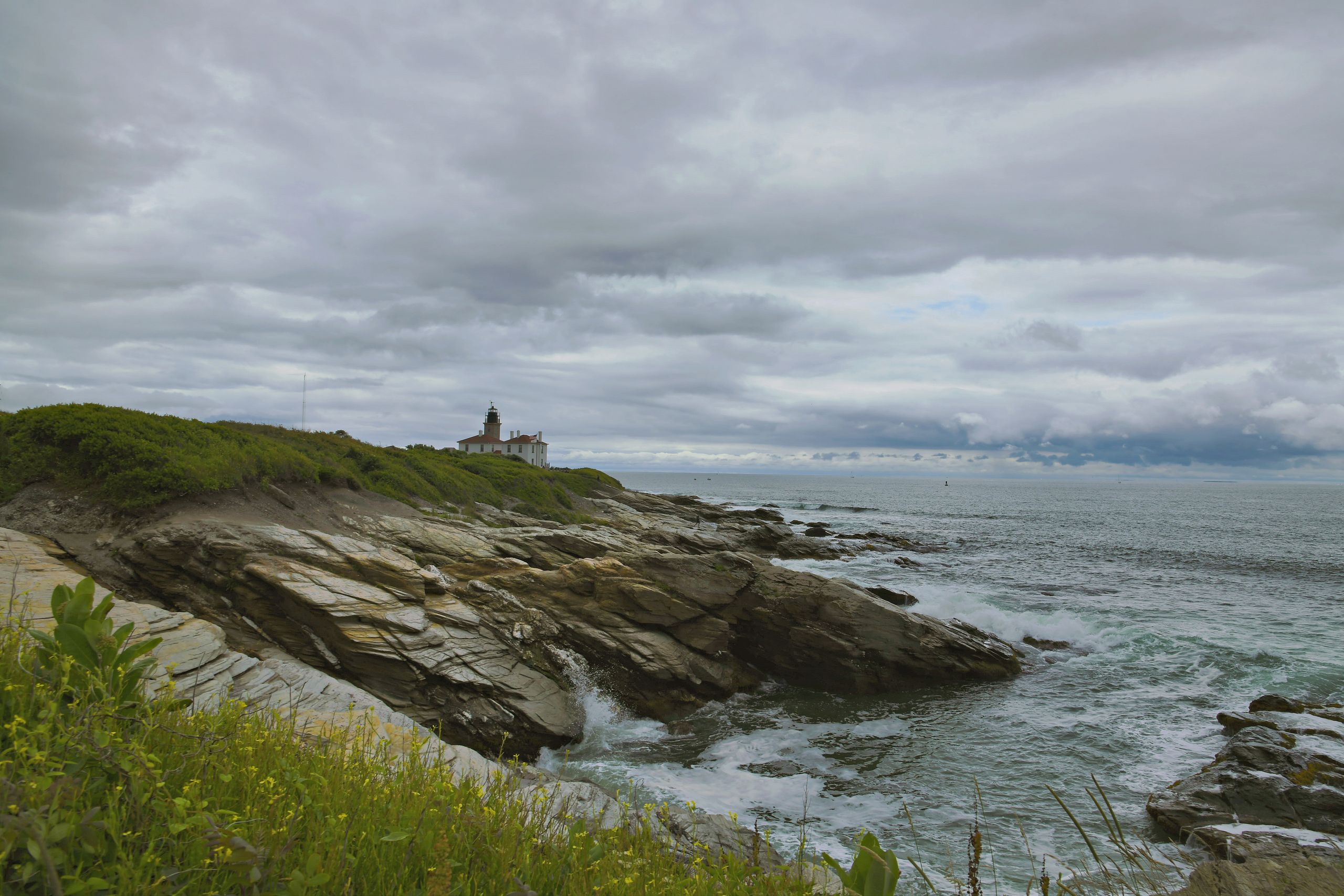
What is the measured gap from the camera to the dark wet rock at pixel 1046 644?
79.2 ft

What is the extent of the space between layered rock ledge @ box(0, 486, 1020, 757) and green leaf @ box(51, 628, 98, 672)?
6936 mm

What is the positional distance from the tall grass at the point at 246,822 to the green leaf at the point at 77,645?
0.10 meters

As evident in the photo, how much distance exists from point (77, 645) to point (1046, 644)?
91.7ft

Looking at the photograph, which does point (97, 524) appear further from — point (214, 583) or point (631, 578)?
point (631, 578)

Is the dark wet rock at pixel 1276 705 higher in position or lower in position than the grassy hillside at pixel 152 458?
lower

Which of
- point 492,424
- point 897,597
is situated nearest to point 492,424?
point 492,424

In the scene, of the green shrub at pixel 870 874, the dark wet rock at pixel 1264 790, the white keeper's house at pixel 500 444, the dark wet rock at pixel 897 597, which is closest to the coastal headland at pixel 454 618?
the dark wet rock at pixel 1264 790

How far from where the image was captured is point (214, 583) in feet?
46.1

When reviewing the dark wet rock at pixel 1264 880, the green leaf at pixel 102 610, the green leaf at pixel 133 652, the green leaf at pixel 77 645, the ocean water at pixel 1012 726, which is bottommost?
the ocean water at pixel 1012 726

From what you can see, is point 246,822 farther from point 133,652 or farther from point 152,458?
point 152,458

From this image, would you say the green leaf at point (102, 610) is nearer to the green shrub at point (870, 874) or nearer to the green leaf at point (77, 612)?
the green leaf at point (77, 612)

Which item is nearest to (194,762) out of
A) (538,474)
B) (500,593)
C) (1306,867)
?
(1306,867)

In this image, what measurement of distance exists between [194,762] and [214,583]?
491 inches

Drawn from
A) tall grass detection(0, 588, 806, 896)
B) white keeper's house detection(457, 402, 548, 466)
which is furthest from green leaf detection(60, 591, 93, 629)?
white keeper's house detection(457, 402, 548, 466)
